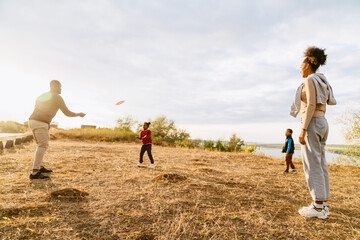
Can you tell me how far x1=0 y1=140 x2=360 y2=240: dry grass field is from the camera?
2.71 m

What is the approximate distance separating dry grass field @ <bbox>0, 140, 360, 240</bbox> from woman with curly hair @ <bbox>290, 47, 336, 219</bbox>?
0.37 meters

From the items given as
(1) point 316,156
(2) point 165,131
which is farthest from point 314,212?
(2) point 165,131

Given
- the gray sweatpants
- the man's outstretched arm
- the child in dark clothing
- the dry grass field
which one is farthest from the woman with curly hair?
the man's outstretched arm

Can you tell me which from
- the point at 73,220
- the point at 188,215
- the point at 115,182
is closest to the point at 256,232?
the point at 188,215

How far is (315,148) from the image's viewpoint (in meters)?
3.33

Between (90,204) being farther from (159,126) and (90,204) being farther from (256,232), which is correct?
(159,126)

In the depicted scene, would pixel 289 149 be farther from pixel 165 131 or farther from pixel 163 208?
pixel 165 131

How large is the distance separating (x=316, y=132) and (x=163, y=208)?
2.67 metres

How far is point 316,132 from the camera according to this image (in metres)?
3.30

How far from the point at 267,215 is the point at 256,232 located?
26.6 inches

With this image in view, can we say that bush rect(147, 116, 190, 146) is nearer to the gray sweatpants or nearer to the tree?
the tree

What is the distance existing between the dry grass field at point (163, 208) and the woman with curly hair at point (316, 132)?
1.21 feet

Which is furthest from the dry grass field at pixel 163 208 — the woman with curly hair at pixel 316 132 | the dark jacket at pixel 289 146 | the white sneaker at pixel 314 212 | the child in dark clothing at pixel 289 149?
the dark jacket at pixel 289 146

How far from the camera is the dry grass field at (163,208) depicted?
271 centimetres
